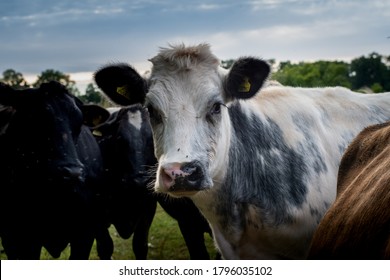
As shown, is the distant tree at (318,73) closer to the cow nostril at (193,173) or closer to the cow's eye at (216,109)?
the cow's eye at (216,109)

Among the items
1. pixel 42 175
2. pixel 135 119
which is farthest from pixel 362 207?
pixel 135 119

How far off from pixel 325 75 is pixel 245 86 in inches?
246

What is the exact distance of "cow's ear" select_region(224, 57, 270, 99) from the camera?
433 centimetres

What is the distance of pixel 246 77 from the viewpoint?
4.39m

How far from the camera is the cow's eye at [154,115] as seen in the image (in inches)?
161

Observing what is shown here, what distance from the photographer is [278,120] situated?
15.8 feet

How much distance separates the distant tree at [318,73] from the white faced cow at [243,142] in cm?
385

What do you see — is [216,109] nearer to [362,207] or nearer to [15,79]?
[362,207]

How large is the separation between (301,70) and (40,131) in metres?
5.22

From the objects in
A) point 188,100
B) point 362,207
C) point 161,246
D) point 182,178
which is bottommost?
point 161,246
